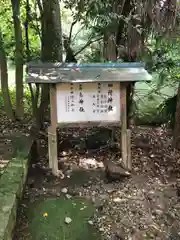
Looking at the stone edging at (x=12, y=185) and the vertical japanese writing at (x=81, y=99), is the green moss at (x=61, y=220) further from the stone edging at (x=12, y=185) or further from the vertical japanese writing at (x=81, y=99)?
the vertical japanese writing at (x=81, y=99)

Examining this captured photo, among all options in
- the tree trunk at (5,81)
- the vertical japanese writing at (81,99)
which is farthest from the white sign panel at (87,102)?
the tree trunk at (5,81)

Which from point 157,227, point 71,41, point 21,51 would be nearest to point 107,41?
point 71,41

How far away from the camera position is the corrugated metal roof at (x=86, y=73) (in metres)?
4.08

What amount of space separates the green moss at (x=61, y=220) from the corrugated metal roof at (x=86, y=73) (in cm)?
146

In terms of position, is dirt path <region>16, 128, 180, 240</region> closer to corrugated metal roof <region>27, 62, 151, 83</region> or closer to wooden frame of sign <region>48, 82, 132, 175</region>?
wooden frame of sign <region>48, 82, 132, 175</region>

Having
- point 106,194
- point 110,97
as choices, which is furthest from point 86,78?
point 106,194

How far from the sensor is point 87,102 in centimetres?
440

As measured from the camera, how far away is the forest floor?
3.47 m

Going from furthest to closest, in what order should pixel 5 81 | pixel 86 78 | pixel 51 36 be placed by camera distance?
pixel 5 81 < pixel 51 36 < pixel 86 78

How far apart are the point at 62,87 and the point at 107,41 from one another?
1118 mm

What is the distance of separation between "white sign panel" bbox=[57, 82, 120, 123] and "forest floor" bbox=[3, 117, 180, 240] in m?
0.78

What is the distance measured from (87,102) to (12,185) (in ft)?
4.80

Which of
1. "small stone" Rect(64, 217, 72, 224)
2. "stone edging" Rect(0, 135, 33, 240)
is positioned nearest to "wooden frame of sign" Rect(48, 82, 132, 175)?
"stone edging" Rect(0, 135, 33, 240)

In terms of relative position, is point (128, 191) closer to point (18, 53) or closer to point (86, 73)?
Result: point (86, 73)
